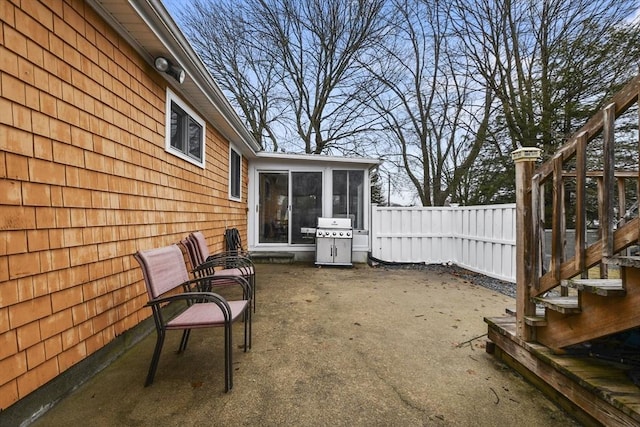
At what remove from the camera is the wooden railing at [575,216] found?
1.45 meters

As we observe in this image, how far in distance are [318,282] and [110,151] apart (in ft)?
11.9

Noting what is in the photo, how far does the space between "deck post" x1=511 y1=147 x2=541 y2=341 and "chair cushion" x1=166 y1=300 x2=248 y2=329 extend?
6.75ft

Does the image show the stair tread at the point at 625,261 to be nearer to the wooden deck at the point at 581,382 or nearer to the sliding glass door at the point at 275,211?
the wooden deck at the point at 581,382

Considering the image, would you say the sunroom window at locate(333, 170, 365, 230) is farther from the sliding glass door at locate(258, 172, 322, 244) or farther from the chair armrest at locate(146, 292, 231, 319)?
the chair armrest at locate(146, 292, 231, 319)

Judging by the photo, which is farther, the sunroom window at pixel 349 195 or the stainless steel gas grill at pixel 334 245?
the sunroom window at pixel 349 195

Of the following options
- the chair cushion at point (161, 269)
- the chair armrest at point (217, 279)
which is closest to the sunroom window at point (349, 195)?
the chair armrest at point (217, 279)

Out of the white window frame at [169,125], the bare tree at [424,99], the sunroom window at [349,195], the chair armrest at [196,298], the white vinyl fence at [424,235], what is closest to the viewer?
the chair armrest at [196,298]

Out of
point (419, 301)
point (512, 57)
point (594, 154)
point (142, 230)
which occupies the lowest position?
point (419, 301)

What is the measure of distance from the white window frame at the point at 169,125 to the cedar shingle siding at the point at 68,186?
9.2 inches

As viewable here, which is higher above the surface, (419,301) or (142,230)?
(142,230)

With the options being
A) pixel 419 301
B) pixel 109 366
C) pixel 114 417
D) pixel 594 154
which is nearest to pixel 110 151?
pixel 109 366

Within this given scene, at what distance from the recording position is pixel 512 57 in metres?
8.92

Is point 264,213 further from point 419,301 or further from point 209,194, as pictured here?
point 419,301

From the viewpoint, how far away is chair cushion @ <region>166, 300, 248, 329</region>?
1.92m
